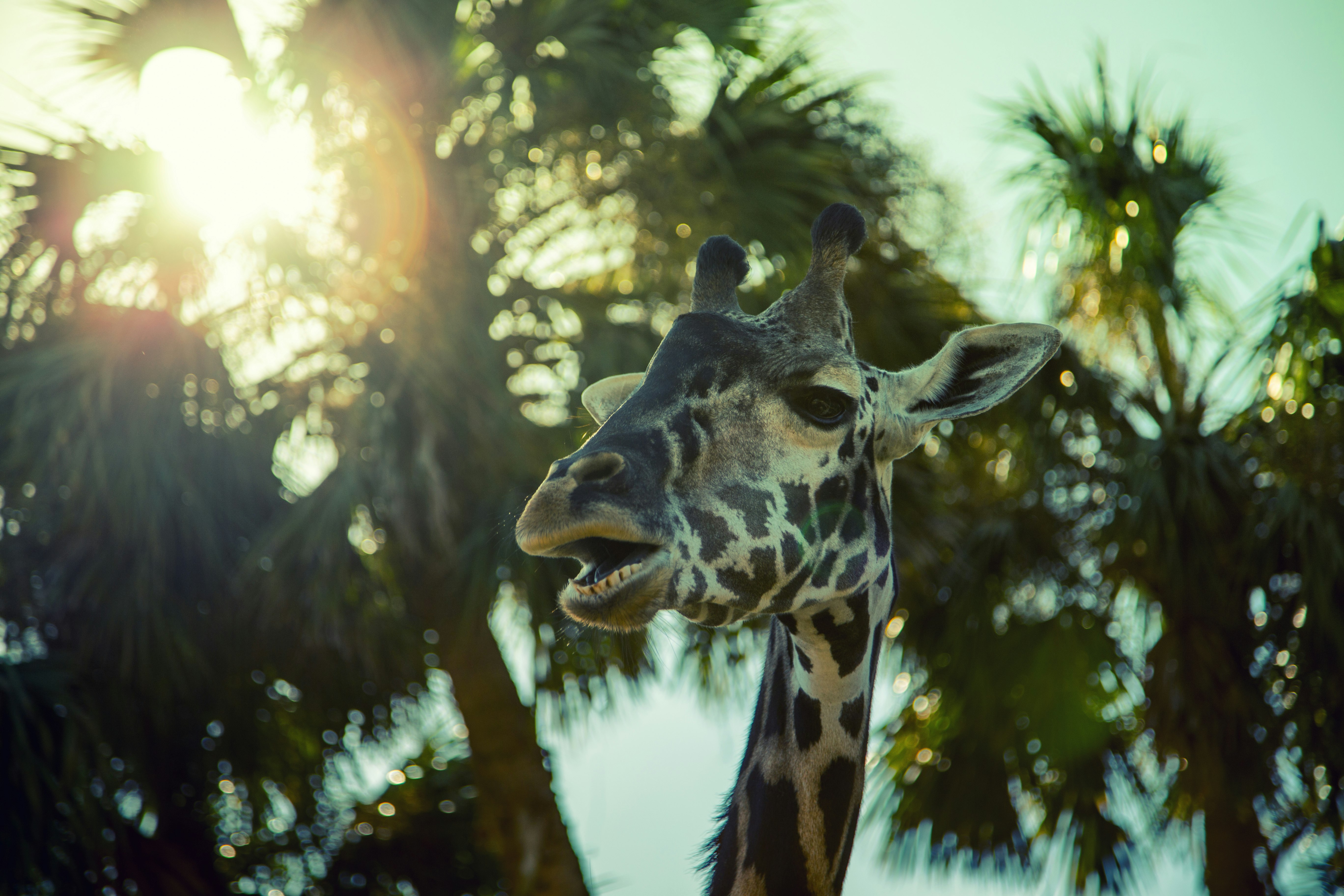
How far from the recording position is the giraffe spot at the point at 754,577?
2158 mm

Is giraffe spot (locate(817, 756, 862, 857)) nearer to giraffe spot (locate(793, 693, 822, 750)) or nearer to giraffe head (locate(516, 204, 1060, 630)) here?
giraffe spot (locate(793, 693, 822, 750))

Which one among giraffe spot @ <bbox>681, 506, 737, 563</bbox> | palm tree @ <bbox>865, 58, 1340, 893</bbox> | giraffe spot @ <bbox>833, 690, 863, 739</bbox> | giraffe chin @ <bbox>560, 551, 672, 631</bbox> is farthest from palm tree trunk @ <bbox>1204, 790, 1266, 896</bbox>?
giraffe chin @ <bbox>560, 551, 672, 631</bbox>

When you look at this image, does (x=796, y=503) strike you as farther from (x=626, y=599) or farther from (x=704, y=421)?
(x=626, y=599)

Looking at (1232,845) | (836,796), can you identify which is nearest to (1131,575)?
(1232,845)

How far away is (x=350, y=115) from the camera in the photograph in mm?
7113

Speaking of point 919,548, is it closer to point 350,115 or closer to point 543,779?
point 543,779

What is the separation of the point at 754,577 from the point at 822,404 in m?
0.45

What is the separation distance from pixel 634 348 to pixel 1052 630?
3.61m

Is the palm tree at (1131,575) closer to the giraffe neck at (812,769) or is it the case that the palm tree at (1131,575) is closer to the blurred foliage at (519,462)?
the blurred foliage at (519,462)

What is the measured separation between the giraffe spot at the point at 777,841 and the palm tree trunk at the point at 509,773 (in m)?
5.15

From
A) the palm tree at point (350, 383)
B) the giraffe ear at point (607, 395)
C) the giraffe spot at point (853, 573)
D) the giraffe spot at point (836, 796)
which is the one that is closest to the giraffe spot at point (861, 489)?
the giraffe spot at point (853, 573)

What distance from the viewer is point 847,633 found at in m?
2.44

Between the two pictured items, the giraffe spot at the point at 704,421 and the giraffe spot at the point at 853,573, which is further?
the giraffe spot at the point at 853,573

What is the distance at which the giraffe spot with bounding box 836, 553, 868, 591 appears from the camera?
2373 mm
